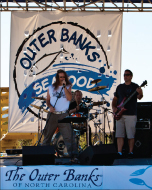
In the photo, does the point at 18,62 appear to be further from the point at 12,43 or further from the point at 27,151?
A: the point at 27,151

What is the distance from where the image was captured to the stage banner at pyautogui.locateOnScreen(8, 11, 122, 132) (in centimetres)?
884

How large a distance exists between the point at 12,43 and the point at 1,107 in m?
2.18

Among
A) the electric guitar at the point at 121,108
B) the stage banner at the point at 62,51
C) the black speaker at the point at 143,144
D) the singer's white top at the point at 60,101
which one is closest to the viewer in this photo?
the singer's white top at the point at 60,101

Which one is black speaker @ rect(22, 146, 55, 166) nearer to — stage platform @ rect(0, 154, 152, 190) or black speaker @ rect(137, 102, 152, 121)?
stage platform @ rect(0, 154, 152, 190)

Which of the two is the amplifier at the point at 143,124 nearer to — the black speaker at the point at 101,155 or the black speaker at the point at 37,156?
the black speaker at the point at 101,155

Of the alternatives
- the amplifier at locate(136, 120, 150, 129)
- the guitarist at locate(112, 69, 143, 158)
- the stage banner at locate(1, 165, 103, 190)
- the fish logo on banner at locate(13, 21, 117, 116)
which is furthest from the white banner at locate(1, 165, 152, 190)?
the fish logo on banner at locate(13, 21, 117, 116)

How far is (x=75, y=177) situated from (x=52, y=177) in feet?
0.89

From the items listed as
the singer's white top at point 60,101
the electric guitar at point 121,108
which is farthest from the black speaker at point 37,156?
the electric guitar at point 121,108

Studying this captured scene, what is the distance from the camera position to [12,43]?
895 cm

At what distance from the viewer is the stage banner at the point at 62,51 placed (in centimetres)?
884

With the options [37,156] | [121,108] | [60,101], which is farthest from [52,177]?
[121,108]

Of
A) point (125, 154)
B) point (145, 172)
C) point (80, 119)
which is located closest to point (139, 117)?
point (125, 154)

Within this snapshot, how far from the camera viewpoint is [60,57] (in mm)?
8961

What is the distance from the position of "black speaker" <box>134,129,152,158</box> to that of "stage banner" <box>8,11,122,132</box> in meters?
2.47
